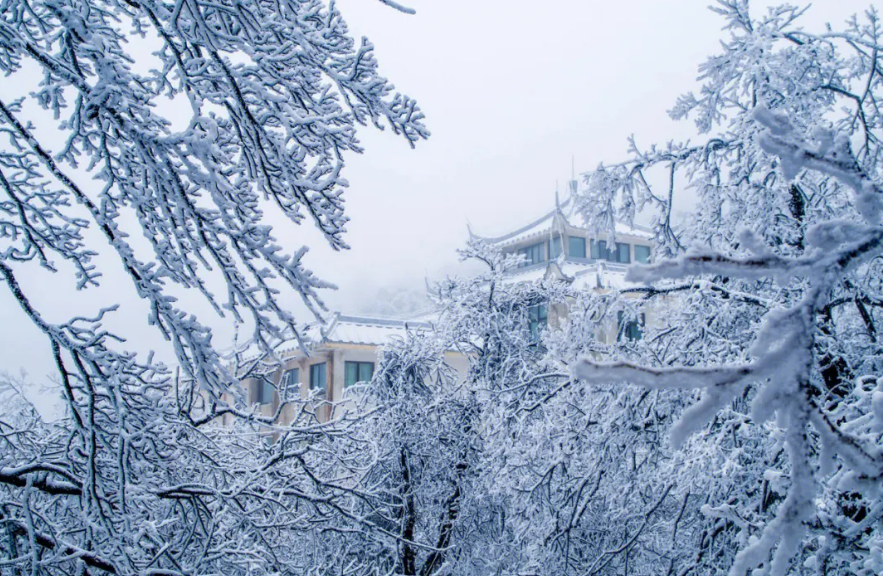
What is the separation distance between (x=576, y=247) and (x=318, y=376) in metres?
17.9

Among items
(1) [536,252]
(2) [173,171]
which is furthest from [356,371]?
(2) [173,171]

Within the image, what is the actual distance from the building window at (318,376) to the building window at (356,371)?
2.16 feet

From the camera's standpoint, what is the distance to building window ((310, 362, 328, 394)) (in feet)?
75.4

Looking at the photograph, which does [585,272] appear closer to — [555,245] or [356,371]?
[356,371]

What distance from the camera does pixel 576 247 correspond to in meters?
36.4

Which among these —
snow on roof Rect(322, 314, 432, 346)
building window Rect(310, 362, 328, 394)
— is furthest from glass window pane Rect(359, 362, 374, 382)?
building window Rect(310, 362, 328, 394)

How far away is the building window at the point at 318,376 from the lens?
904 inches

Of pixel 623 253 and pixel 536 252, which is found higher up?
pixel 536 252

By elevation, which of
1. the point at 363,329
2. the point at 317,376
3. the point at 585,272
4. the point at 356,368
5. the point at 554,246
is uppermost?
the point at 554,246

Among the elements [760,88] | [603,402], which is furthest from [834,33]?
[603,402]

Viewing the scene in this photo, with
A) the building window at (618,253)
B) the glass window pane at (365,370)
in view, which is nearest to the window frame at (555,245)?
the building window at (618,253)

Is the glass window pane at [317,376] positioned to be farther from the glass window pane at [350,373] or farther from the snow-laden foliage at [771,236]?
the snow-laden foliage at [771,236]

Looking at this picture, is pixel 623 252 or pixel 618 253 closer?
Result: pixel 623 252

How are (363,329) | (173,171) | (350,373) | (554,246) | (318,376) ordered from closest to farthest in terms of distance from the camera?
(173,171) < (350,373) < (318,376) < (363,329) < (554,246)
